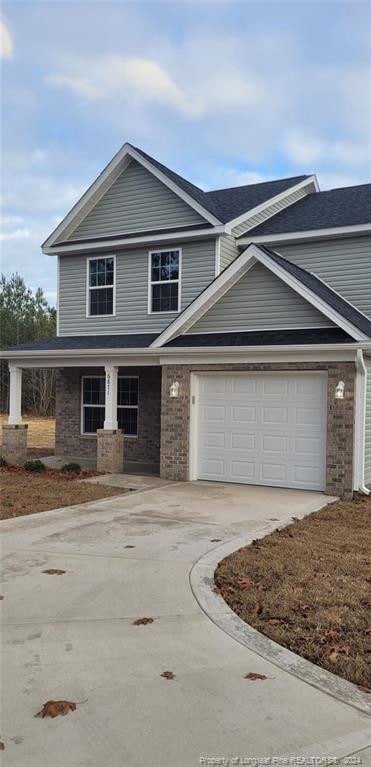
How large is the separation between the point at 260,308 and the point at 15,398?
23.9 ft

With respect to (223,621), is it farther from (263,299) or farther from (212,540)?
(263,299)

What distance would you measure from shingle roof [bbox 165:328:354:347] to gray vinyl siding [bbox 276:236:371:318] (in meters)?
2.70

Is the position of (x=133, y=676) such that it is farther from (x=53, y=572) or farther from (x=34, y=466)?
(x=34, y=466)

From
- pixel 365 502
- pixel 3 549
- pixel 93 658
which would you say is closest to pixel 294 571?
pixel 93 658

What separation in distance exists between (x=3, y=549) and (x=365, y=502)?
646 cm

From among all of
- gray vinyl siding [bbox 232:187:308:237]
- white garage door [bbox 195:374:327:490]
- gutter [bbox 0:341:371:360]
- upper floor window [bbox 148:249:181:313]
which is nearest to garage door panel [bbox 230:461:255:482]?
white garage door [bbox 195:374:327:490]

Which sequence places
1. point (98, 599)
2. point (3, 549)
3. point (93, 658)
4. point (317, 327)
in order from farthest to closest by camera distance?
point (317, 327)
point (3, 549)
point (98, 599)
point (93, 658)

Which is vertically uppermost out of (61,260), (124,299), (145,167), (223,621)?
(145,167)

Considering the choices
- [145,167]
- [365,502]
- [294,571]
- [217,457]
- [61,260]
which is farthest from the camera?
[61,260]

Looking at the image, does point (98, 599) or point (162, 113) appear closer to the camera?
point (98, 599)

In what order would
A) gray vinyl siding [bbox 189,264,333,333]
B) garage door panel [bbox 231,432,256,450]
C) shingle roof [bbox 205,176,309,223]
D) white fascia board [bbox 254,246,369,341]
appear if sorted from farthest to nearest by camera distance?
shingle roof [bbox 205,176,309,223] → garage door panel [bbox 231,432,256,450] → gray vinyl siding [bbox 189,264,333,333] → white fascia board [bbox 254,246,369,341]

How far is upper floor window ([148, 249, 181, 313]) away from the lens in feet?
52.3

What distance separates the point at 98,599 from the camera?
5.52 metres

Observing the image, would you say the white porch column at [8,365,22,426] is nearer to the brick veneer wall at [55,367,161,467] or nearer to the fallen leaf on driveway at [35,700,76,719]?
the brick veneer wall at [55,367,161,467]
